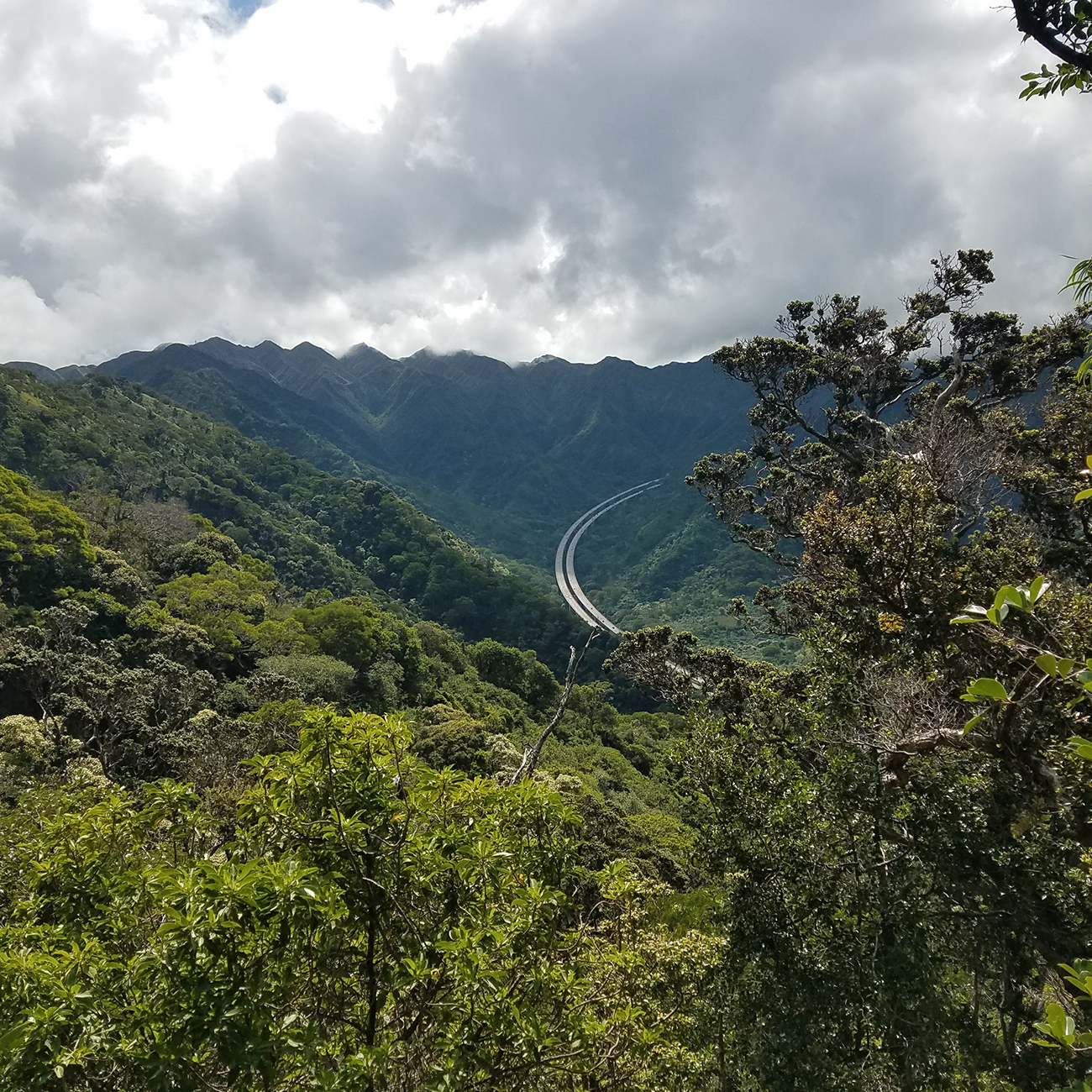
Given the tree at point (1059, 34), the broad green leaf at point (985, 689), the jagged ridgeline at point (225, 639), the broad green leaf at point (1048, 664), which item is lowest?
the jagged ridgeline at point (225, 639)

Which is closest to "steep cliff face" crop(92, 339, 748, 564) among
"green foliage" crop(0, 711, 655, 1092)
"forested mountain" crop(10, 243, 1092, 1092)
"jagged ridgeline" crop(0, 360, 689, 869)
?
"jagged ridgeline" crop(0, 360, 689, 869)

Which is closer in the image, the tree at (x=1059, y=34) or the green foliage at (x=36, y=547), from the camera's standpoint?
the tree at (x=1059, y=34)

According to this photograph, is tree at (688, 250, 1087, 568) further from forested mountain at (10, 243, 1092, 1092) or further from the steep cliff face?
the steep cliff face

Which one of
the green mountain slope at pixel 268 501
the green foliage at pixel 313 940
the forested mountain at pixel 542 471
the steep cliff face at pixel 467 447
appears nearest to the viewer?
the green foliage at pixel 313 940

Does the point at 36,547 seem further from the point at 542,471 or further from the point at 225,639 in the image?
the point at 542,471

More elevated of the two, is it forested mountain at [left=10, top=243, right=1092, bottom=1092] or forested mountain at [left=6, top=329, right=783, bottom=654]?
forested mountain at [left=6, top=329, right=783, bottom=654]

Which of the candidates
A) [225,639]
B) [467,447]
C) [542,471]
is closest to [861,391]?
[225,639]

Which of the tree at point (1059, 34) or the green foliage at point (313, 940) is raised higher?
the tree at point (1059, 34)

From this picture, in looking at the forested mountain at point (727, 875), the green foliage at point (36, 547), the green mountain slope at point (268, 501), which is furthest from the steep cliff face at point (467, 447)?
the forested mountain at point (727, 875)

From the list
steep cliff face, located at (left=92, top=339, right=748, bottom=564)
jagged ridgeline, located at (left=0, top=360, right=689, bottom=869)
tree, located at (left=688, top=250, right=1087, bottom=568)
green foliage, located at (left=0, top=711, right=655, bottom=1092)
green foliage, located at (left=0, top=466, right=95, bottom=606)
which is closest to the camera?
green foliage, located at (left=0, top=711, right=655, bottom=1092)

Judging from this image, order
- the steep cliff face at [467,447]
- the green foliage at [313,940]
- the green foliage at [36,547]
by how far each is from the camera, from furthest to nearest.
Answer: the steep cliff face at [467,447], the green foliage at [36,547], the green foliage at [313,940]

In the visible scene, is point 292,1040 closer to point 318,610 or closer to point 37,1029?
point 37,1029

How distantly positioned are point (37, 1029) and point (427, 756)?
79.5ft

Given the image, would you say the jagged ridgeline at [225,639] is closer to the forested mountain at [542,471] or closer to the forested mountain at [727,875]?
the forested mountain at [727,875]
